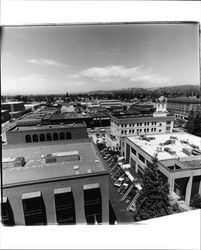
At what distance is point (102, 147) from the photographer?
7418 mm

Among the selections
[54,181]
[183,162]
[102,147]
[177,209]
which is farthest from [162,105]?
[54,181]

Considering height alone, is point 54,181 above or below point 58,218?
above

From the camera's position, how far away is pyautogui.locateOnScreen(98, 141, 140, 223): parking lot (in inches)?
137

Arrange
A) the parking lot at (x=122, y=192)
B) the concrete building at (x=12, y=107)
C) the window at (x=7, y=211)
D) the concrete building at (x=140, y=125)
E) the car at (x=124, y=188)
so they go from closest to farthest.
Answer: the concrete building at (x=12, y=107) < the window at (x=7, y=211) < the parking lot at (x=122, y=192) < the car at (x=124, y=188) < the concrete building at (x=140, y=125)

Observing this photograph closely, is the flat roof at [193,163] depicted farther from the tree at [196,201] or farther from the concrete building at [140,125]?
the concrete building at [140,125]

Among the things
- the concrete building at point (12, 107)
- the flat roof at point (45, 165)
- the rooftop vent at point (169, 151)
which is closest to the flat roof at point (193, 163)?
the rooftop vent at point (169, 151)

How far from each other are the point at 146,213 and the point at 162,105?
6756mm

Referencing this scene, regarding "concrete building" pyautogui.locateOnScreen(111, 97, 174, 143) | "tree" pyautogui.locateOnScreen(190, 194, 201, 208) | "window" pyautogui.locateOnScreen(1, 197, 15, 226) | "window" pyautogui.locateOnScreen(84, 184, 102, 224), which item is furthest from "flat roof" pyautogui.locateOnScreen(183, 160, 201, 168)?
"window" pyautogui.locateOnScreen(1, 197, 15, 226)

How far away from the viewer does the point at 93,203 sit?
2.54m

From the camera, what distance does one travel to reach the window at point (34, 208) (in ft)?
6.95

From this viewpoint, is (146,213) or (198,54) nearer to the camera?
(198,54)

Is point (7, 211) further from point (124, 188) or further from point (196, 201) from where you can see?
point (196, 201)

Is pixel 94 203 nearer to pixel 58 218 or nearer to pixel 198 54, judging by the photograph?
pixel 58 218

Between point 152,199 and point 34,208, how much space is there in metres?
2.16
